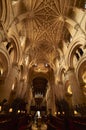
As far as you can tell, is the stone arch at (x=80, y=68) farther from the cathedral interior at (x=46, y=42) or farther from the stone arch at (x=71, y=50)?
the stone arch at (x=71, y=50)

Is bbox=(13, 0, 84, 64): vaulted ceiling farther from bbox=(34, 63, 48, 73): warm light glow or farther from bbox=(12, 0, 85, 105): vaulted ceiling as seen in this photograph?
bbox=(34, 63, 48, 73): warm light glow

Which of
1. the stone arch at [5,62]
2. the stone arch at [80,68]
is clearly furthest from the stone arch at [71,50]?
the stone arch at [5,62]

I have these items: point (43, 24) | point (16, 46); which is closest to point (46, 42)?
point (43, 24)

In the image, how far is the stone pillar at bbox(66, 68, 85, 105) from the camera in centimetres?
1127

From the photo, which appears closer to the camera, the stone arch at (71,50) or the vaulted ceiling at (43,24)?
the stone arch at (71,50)

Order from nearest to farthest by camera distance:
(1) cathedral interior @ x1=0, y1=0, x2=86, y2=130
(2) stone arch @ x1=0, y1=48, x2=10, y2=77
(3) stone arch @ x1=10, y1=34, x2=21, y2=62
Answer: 1. (1) cathedral interior @ x1=0, y1=0, x2=86, y2=130
2. (2) stone arch @ x1=0, y1=48, x2=10, y2=77
3. (3) stone arch @ x1=10, y1=34, x2=21, y2=62

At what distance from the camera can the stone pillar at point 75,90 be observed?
37.0 ft

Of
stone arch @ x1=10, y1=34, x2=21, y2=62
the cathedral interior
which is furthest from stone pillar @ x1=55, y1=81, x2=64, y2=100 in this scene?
stone arch @ x1=10, y1=34, x2=21, y2=62

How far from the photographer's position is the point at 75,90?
11992 millimetres

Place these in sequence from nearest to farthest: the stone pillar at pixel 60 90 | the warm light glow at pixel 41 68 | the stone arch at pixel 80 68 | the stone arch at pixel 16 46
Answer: the stone arch at pixel 80 68 → the stone arch at pixel 16 46 → the stone pillar at pixel 60 90 → the warm light glow at pixel 41 68

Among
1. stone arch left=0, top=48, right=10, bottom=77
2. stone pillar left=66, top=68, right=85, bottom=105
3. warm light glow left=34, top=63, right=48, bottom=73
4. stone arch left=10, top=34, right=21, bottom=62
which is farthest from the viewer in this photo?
warm light glow left=34, top=63, right=48, bottom=73

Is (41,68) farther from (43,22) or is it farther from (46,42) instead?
(43,22)

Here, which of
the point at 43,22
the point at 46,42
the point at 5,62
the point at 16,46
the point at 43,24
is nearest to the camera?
the point at 5,62

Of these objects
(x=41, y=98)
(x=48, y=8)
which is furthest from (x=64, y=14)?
(x=41, y=98)
